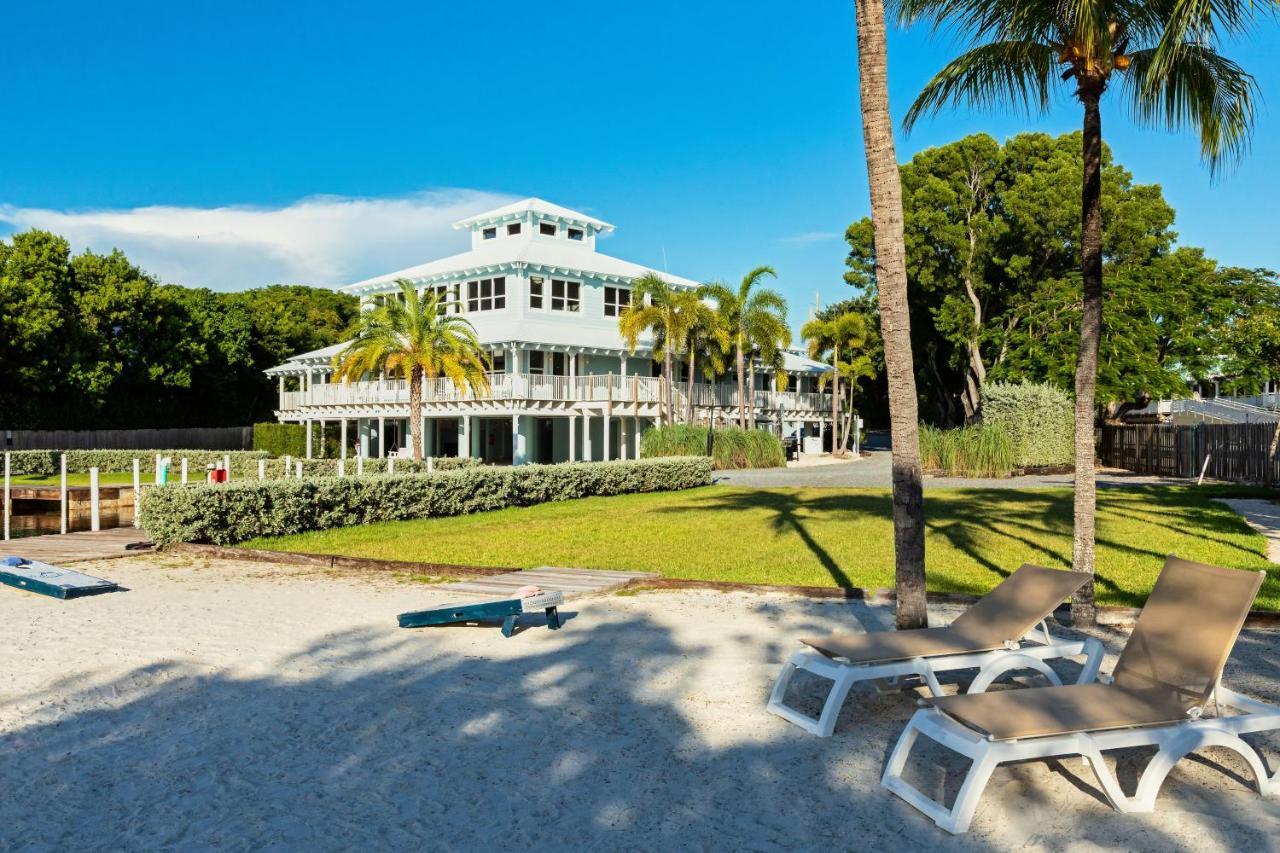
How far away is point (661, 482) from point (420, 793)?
851 inches

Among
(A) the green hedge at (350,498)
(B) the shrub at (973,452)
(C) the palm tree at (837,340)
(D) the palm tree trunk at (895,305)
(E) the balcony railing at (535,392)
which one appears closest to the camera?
(D) the palm tree trunk at (895,305)

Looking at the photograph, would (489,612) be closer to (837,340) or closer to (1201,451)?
(1201,451)

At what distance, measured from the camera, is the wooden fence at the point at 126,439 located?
43750 millimetres

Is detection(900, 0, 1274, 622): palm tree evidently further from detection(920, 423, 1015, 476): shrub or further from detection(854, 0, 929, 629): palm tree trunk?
detection(920, 423, 1015, 476): shrub

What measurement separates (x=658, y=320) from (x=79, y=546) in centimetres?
2422

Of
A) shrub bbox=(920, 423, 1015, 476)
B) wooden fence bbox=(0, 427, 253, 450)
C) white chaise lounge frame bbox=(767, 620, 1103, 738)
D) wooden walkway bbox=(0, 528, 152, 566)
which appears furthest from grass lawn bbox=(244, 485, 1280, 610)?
wooden fence bbox=(0, 427, 253, 450)

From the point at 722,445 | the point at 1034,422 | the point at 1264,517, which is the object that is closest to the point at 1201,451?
the point at 1034,422

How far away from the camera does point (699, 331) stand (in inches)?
1492

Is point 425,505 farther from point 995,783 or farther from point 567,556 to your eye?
point 995,783

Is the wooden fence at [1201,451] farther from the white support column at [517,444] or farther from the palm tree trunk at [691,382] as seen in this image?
the white support column at [517,444]

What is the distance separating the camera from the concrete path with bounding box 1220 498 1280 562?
13.3 metres

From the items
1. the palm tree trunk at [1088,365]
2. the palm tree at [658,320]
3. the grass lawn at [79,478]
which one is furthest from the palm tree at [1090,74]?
the grass lawn at [79,478]

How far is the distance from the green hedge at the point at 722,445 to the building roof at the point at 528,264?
8045 millimetres

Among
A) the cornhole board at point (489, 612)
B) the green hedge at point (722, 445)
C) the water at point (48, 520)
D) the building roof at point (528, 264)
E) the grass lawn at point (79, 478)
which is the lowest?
the water at point (48, 520)
